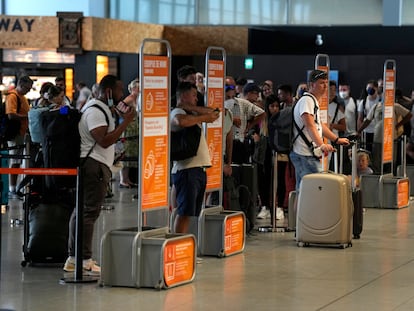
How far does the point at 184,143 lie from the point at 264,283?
143 centimetres

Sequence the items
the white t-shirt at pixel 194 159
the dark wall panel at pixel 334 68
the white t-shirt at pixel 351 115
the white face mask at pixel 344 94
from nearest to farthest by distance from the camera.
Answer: the white t-shirt at pixel 194 159 → the white t-shirt at pixel 351 115 → the white face mask at pixel 344 94 → the dark wall panel at pixel 334 68

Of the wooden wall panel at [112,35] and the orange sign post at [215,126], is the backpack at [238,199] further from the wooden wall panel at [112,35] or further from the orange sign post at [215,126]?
the wooden wall panel at [112,35]

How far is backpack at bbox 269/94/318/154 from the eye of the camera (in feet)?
33.9

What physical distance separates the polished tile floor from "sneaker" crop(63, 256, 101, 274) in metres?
0.10

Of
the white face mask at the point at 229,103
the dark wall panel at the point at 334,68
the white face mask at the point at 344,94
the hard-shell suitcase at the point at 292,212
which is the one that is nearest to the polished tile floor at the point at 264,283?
the hard-shell suitcase at the point at 292,212

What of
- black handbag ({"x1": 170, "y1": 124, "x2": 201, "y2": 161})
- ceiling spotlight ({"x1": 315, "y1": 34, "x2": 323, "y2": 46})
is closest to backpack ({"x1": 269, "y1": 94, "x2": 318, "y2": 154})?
black handbag ({"x1": 170, "y1": 124, "x2": 201, "y2": 161})

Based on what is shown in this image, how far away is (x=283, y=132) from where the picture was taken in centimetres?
1043

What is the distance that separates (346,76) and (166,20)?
540 centimetres

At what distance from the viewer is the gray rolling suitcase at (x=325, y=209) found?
9.93 meters

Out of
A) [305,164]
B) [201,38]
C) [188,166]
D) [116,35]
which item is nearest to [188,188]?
[188,166]

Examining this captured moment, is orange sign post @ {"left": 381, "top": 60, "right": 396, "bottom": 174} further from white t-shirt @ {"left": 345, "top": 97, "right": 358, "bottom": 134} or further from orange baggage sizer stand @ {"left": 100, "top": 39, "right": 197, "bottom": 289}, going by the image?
orange baggage sizer stand @ {"left": 100, "top": 39, "right": 197, "bottom": 289}

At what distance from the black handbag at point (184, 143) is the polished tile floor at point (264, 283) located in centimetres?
98

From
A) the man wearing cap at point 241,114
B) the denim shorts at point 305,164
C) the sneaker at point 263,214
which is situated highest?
the man wearing cap at point 241,114

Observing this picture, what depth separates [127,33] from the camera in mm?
22594
